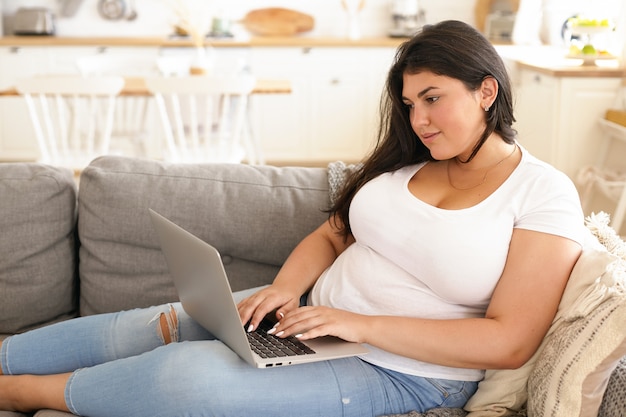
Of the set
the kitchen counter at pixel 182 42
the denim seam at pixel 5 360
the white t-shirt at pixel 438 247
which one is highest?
the white t-shirt at pixel 438 247

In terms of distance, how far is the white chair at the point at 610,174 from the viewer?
348 cm

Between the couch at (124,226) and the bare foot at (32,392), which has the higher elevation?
the couch at (124,226)

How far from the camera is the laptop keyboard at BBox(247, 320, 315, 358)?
1.44 metres

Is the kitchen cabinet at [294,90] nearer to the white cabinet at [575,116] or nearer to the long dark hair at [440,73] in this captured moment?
the white cabinet at [575,116]

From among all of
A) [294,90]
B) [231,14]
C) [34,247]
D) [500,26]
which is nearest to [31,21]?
[231,14]

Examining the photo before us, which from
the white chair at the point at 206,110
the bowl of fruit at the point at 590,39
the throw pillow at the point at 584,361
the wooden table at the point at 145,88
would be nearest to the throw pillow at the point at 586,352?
the throw pillow at the point at 584,361

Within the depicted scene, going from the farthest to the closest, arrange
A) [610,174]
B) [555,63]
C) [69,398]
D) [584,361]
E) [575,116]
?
[555,63] < [575,116] < [610,174] < [69,398] < [584,361]

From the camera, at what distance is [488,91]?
159 centimetres

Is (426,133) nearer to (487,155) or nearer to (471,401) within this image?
(487,155)

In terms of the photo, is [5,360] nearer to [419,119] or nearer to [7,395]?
[7,395]

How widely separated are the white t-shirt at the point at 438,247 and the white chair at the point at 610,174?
2.06m

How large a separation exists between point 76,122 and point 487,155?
2618 mm

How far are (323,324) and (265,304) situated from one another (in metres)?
0.20

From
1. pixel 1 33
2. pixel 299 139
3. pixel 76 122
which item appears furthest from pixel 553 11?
pixel 1 33
